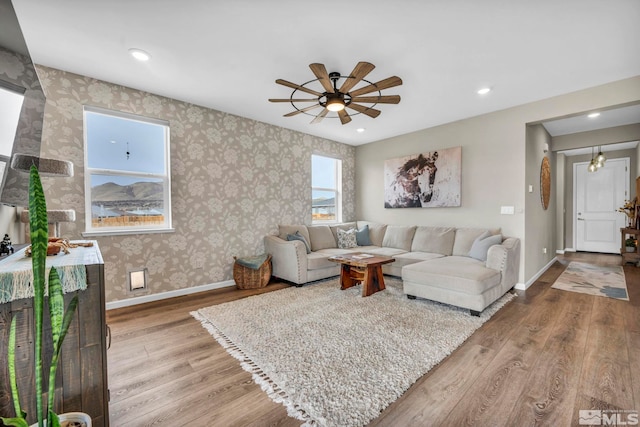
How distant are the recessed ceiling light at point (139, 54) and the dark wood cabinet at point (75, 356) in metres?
2.10

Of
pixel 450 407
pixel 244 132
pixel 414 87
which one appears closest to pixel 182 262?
pixel 244 132

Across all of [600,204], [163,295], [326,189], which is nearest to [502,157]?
[326,189]

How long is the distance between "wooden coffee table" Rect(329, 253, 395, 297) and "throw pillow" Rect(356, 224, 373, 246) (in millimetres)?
1236

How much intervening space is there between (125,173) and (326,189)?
11.0 ft

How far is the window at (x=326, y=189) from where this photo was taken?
5.36 m

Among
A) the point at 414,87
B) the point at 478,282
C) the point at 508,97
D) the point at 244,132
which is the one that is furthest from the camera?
the point at 244,132

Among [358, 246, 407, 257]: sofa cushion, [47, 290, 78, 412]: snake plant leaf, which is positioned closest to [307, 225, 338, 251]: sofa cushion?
[358, 246, 407, 257]: sofa cushion

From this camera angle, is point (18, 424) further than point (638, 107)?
No

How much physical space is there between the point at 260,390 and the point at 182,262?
2411 millimetres

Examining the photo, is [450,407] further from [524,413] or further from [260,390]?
[260,390]

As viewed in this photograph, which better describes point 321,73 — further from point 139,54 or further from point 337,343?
point 337,343

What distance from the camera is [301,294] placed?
3.55 metres

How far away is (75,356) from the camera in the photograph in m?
1.16

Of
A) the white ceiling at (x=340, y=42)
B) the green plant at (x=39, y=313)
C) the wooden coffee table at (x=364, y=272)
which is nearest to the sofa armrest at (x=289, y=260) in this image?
the wooden coffee table at (x=364, y=272)
